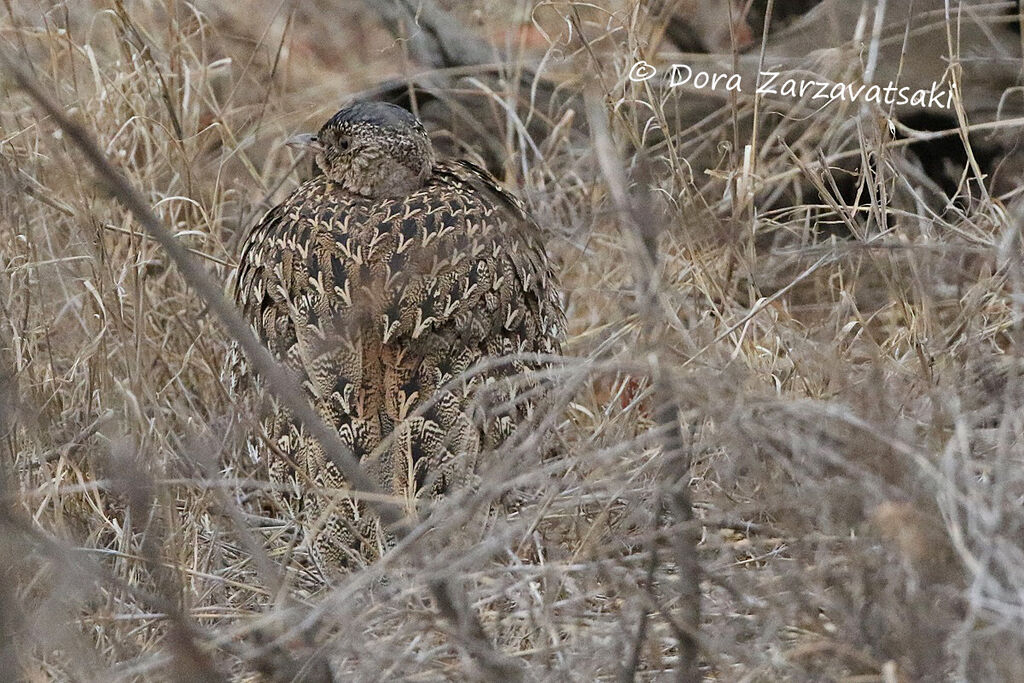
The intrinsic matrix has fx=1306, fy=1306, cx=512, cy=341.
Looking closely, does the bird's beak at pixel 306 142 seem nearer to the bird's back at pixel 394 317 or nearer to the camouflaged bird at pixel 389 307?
the camouflaged bird at pixel 389 307

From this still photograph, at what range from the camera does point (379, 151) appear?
14.5 ft

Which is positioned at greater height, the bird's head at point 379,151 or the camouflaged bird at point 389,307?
the bird's head at point 379,151

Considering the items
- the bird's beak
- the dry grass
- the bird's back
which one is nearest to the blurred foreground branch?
the dry grass

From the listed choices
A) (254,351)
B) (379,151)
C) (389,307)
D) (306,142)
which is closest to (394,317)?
(389,307)

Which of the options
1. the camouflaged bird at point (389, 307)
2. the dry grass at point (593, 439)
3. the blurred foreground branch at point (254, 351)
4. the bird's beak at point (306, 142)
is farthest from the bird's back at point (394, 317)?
the blurred foreground branch at point (254, 351)

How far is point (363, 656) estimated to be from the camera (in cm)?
256

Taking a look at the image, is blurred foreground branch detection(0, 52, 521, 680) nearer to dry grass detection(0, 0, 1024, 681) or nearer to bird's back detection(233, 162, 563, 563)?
dry grass detection(0, 0, 1024, 681)

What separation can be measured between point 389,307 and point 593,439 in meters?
0.71

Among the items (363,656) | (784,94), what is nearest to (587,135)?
(784,94)

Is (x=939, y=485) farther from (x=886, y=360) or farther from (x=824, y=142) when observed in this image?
(x=824, y=142)

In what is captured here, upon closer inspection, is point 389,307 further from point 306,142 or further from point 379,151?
point 306,142

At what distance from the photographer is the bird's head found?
Answer: 14.5 feet

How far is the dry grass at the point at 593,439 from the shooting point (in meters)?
2.37

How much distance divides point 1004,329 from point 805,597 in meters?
1.62
